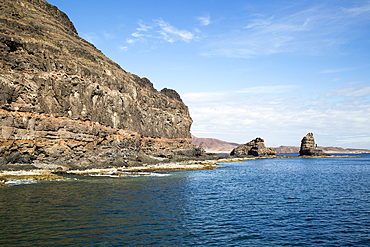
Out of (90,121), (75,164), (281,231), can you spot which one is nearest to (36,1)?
(90,121)

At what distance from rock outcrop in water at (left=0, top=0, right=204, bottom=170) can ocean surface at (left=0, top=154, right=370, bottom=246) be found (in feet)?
75.3

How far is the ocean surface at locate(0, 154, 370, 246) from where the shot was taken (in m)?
17.6

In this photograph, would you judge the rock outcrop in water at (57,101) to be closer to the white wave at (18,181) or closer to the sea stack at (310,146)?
the white wave at (18,181)

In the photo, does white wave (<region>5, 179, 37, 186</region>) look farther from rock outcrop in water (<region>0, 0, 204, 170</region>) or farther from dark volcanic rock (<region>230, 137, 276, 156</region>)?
dark volcanic rock (<region>230, 137, 276, 156</region>)

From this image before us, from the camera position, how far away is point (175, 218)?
2306cm

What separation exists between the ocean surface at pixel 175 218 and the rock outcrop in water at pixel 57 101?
23.0 metres

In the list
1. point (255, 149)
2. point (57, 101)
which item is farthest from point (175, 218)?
point (255, 149)

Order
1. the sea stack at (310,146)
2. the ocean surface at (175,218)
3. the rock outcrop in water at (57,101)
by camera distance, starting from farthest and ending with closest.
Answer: the sea stack at (310,146) < the rock outcrop in water at (57,101) < the ocean surface at (175,218)

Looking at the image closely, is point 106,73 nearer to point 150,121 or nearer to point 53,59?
point 53,59

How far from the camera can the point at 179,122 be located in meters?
115

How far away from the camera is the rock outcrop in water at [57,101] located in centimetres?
5306

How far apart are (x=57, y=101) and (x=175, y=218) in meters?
49.3

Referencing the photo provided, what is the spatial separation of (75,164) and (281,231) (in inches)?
1982

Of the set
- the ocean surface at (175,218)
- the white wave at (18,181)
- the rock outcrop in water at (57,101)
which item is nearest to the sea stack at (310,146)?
the rock outcrop in water at (57,101)
